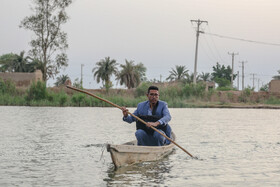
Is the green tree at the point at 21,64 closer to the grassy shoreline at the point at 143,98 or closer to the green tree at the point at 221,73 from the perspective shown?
the grassy shoreline at the point at 143,98

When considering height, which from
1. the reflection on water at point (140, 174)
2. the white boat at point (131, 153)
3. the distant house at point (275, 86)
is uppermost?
the distant house at point (275, 86)

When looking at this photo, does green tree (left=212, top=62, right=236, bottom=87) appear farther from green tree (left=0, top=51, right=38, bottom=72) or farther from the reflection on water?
the reflection on water

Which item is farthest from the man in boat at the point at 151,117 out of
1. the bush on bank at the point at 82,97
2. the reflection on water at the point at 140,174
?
the bush on bank at the point at 82,97

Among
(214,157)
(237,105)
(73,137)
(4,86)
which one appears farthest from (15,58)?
(214,157)

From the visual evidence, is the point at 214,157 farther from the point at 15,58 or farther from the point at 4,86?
the point at 15,58

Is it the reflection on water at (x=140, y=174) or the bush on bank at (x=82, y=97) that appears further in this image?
the bush on bank at (x=82, y=97)

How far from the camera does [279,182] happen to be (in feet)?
29.6

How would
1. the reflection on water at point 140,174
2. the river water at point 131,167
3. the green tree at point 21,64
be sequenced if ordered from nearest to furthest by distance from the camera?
the reflection on water at point 140,174, the river water at point 131,167, the green tree at point 21,64

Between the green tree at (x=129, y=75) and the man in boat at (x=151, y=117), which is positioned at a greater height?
the green tree at (x=129, y=75)

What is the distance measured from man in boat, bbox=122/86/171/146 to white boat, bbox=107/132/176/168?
33cm

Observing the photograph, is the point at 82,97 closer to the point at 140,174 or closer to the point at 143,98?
the point at 143,98

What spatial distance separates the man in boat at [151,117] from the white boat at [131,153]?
1.08 ft

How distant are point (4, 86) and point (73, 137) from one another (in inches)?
983

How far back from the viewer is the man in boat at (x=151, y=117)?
34.1 feet
